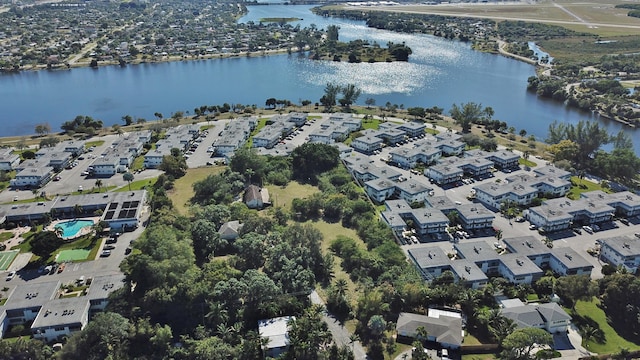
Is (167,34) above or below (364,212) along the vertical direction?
above

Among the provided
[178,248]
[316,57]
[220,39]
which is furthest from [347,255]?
[220,39]

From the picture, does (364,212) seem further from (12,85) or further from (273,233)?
(12,85)

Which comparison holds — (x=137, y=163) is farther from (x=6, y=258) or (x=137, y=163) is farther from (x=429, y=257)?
(x=429, y=257)

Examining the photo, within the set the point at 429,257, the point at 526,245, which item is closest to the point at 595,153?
the point at 526,245

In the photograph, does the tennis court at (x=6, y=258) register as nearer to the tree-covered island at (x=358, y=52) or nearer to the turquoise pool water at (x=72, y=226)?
the turquoise pool water at (x=72, y=226)

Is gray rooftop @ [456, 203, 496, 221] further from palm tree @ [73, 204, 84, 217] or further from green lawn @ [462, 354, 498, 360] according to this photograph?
palm tree @ [73, 204, 84, 217]

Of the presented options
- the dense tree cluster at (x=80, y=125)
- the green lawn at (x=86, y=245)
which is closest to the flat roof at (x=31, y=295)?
the green lawn at (x=86, y=245)

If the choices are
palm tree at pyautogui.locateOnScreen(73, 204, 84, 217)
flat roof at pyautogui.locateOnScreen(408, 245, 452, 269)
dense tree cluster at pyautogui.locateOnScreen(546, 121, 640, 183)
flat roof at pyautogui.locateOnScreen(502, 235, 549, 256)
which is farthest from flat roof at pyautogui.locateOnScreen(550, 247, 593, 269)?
palm tree at pyautogui.locateOnScreen(73, 204, 84, 217)
